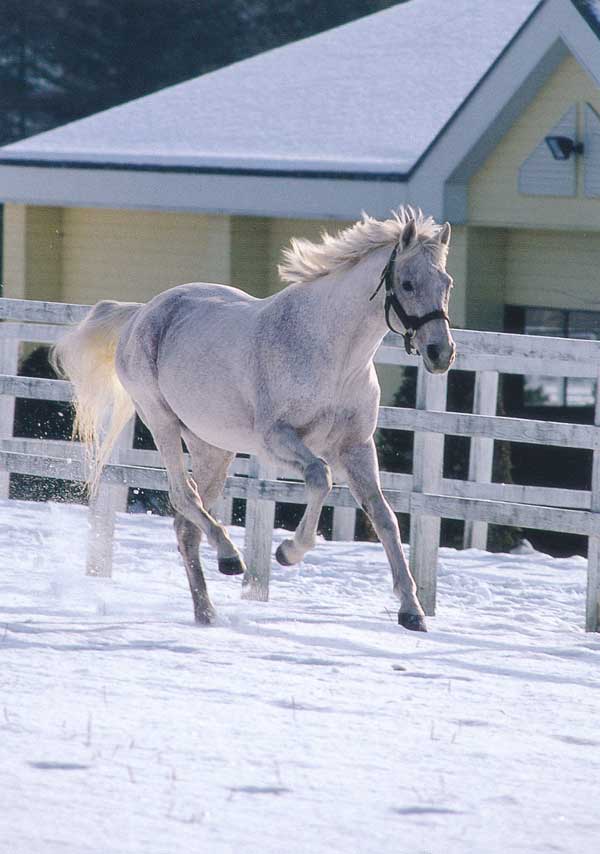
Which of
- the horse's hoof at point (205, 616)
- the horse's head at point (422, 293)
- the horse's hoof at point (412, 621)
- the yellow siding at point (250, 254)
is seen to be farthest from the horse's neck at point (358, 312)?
the yellow siding at point (250, 254)

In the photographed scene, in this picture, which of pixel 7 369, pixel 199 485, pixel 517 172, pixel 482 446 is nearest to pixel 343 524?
pixel 482 446

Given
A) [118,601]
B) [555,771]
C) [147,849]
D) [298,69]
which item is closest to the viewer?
[147,849]

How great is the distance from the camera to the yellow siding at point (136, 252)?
17.3 metres

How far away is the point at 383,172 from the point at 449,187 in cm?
70

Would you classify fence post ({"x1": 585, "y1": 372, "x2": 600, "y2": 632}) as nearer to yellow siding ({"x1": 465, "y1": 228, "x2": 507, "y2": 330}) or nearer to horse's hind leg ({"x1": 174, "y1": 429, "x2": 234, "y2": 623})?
horse's hind leg ({"x1": 174, "y1": 429, "x2": 234, "y2": 623})

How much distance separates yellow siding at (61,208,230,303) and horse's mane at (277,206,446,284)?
1002 centimetres

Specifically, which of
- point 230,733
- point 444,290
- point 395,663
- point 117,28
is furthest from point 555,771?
point 117,28

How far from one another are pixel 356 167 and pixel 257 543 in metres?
7.76

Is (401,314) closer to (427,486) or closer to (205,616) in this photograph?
(205,616)

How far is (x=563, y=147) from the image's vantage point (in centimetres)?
1430

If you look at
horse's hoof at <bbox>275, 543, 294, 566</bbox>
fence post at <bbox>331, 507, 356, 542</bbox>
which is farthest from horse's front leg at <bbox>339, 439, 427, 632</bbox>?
fence post at <bbox>331, 507, 356, 542</bbox>

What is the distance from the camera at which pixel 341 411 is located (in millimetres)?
6699

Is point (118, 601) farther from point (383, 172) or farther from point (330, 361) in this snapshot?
point (383, 172)

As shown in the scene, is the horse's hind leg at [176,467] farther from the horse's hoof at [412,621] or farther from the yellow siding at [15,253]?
the yellow siding at [15,253]
